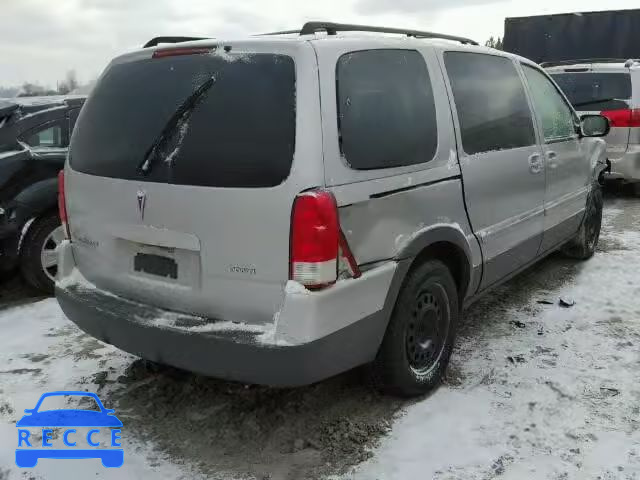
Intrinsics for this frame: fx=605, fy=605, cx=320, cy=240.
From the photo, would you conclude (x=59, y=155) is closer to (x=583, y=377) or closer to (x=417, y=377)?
(x=417, y=377)

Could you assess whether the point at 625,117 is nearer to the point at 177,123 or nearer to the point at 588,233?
the point at 588,233

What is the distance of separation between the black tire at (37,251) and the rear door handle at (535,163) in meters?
3.68

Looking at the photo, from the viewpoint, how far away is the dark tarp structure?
1195 centimetres

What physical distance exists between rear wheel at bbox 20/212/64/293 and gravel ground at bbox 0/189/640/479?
759mm

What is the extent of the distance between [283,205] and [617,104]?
696 cm

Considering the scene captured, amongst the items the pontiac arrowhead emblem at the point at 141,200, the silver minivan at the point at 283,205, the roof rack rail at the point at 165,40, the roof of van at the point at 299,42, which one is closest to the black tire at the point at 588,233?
the silver minivan at the point at 283,205

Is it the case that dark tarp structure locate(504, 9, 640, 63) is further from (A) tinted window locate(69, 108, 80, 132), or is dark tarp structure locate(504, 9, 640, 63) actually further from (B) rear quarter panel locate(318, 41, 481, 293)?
(B) rear quarter panel locate(318, 41, 481, 293)

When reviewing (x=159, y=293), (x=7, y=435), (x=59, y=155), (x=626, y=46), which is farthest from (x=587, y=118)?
(x=626, y=46)

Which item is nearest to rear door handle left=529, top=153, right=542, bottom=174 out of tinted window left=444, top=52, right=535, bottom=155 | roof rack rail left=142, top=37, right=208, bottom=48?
tinted window left=444, top=52, right=535, bottom=155

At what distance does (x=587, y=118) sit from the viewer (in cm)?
502

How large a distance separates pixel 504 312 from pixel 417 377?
1591mm

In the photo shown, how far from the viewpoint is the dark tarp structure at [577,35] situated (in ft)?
39.2

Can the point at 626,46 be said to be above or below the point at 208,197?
above

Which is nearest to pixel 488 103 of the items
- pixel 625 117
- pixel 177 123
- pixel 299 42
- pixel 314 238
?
pixel 299 42
